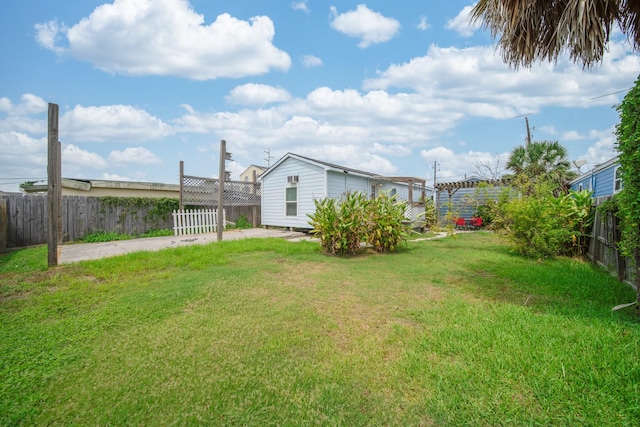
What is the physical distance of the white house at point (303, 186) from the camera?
11984mm

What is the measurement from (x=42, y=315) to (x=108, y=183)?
419 inches

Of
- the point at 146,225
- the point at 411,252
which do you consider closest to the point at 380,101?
the point at 411,252

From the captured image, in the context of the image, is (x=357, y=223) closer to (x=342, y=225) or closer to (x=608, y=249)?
(x=342, y=225)

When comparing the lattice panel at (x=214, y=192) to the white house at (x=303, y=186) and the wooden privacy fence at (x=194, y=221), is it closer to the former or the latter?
the wooden privacy fence at (x=194, y=221)

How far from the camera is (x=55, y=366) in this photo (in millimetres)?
2230

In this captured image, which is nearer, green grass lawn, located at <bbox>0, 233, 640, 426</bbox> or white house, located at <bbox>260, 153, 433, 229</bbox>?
green grass lawn, located at <bbox>0, 233, 640, 426</bbox>

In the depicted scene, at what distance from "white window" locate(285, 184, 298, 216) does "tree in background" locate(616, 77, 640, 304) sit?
1083 cm

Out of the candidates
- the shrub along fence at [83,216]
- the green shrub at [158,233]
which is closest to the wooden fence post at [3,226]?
the shrub along fence at [83,216]

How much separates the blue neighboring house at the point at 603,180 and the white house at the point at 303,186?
6.30 metres

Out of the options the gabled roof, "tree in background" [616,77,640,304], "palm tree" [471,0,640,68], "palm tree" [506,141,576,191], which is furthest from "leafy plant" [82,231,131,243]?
"palm tree" [506,141,576,191]

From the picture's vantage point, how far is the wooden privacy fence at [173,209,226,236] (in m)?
11.7

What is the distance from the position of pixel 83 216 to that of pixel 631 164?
43.6 ft

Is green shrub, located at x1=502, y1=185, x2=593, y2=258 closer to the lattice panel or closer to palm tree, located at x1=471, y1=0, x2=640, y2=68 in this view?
palm tree, located at x1=471, y1=0, x2=640, y2=68

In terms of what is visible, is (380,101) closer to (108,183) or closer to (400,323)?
(108,183)
